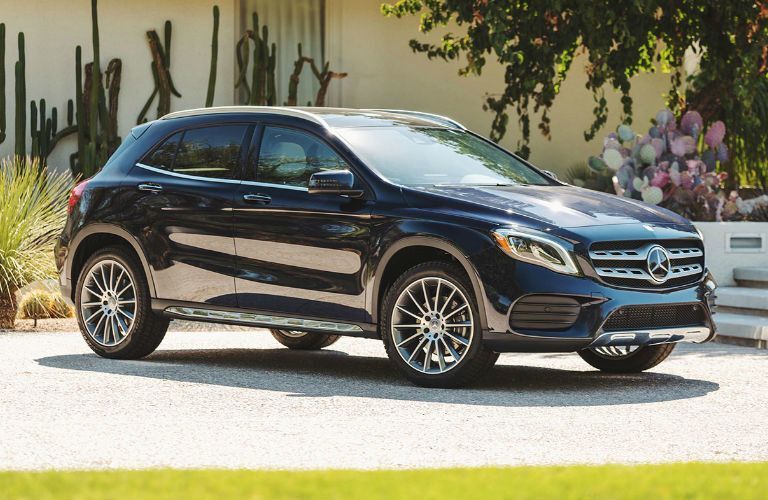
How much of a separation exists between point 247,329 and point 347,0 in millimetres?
6344

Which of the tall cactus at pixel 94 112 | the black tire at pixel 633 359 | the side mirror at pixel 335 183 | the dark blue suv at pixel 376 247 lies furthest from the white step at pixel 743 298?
the tall cactus at pixel 94 112

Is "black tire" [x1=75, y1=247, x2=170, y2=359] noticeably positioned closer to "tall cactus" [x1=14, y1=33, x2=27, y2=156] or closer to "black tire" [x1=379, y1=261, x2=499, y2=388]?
"black tire" [x1=379, y1=261, x2=499, y2=388]

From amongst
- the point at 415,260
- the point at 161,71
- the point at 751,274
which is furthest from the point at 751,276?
the point at 161,71

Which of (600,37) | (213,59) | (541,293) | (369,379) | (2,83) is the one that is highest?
(600,37)

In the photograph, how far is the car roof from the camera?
10609 millimetres

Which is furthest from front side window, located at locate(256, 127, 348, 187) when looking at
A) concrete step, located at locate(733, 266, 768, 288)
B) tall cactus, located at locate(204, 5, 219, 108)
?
tall cactus, located at locate(204, 5, 219, 108)

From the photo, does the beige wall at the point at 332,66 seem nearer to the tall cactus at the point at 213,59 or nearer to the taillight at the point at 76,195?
the tall cactus at the point at 213,59

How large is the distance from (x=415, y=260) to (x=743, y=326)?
14.5 ft

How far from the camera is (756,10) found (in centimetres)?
1675

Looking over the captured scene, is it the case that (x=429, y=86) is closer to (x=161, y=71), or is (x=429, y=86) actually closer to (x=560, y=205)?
(x=161, y=71)

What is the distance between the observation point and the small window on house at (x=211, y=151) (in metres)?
10.8

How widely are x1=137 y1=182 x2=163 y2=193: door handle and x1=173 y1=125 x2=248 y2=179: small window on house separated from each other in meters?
0.19

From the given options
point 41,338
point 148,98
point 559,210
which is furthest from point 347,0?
point 559,210

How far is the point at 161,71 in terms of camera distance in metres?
18.9
